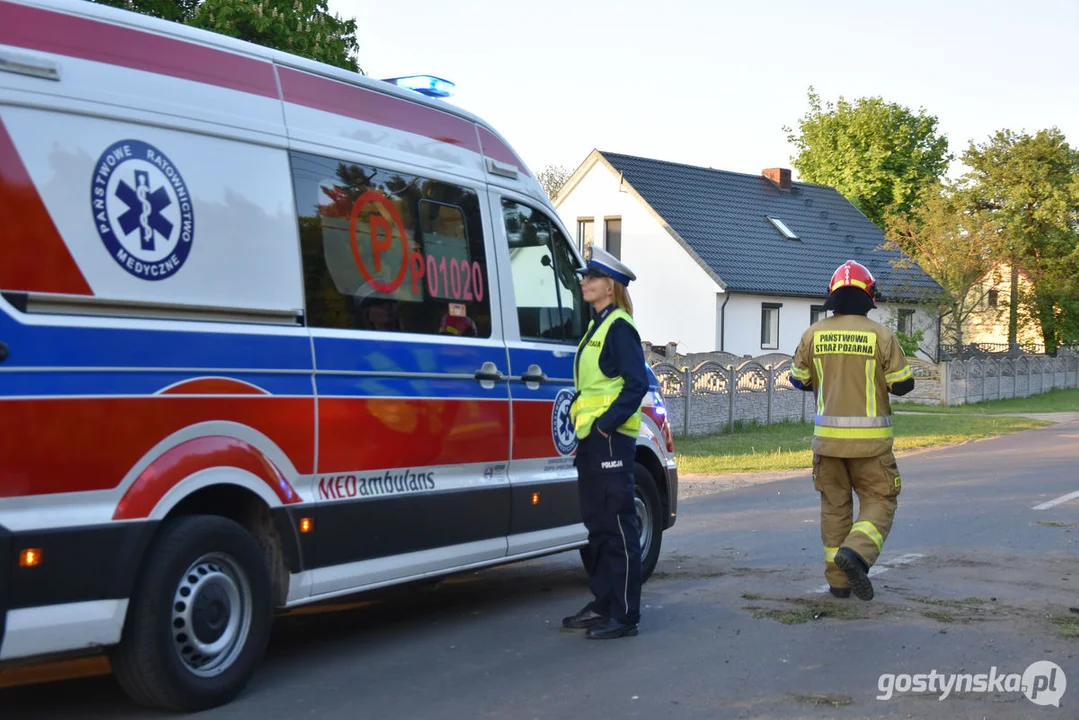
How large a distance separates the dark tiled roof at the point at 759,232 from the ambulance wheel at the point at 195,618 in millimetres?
33472

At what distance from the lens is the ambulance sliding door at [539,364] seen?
24.3ft

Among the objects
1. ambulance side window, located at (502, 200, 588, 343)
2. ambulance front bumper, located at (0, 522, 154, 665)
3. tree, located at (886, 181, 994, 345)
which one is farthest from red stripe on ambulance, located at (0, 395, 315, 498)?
tree, located at (886, 181, 994, 345)

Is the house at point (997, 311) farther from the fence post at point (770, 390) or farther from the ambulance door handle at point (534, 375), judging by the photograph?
the ambulance door handle at point (534, 375)

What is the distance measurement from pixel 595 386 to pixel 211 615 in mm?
2390

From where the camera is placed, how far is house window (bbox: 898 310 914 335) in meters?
40.9

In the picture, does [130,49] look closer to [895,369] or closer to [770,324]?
[895,369]

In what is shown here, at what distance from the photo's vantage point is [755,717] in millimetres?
5246

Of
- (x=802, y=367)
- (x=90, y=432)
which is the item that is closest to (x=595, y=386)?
(x=802, y=367)

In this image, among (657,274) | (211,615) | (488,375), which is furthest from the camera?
(657,274)

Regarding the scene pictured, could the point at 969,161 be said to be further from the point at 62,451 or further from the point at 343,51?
the point at 62,451

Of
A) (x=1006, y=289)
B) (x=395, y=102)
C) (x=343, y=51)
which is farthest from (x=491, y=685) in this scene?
(x=1006, y=289)

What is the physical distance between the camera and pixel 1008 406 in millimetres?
33312

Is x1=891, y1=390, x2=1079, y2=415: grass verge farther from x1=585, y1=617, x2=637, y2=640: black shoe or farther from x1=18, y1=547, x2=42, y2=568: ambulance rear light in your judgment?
x1=18, y1=547, x2=42, y2=568: ambulance rear light

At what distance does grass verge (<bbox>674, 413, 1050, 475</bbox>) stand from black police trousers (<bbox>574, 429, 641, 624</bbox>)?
9494 mm
